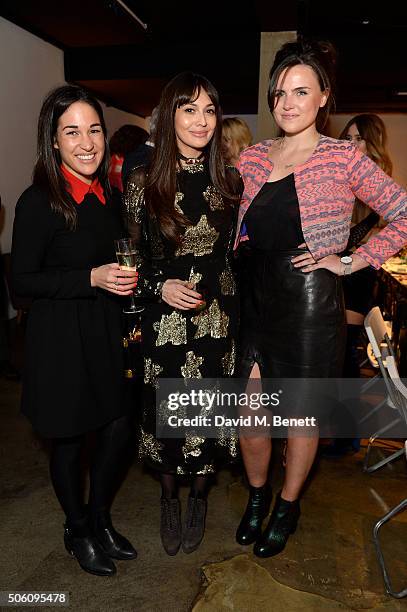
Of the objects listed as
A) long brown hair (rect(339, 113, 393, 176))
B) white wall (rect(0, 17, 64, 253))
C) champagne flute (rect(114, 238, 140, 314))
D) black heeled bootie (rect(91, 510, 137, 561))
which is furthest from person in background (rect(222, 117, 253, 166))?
white wall (rect(0, 17, 64, 253))

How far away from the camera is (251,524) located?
2.19 meters

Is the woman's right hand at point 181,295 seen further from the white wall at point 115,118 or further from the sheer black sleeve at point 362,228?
the white wall at point 115,118

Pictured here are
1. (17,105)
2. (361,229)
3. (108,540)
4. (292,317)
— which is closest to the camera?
(292,317)

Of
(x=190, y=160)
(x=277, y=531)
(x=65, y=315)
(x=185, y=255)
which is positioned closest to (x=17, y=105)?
(x=190, y=160)

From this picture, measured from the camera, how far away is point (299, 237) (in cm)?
187

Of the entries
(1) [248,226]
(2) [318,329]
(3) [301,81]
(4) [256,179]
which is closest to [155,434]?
(2) [318,329]

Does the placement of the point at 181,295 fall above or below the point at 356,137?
below

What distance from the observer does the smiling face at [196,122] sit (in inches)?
70.8

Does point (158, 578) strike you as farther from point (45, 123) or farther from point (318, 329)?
point (45, 123)

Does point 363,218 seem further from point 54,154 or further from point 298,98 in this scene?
point 54,154

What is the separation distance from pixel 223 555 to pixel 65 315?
118cm

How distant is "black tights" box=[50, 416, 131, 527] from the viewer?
6.13 feet

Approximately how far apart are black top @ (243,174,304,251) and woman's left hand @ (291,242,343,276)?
55 millimetres

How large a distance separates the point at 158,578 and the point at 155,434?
535mm
